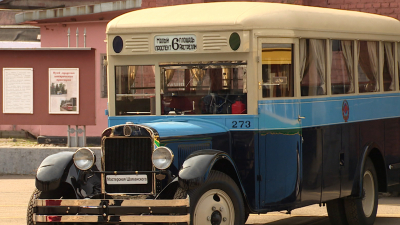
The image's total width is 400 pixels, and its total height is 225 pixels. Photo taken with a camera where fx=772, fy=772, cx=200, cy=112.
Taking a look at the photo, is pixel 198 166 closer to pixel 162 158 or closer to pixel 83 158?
pixel 162 158

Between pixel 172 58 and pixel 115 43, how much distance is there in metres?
0.63

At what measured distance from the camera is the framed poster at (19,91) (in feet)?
49.9

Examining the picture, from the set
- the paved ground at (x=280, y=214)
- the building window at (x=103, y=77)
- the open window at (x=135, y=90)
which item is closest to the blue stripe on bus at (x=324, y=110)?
the open window at (x=135, y=90)

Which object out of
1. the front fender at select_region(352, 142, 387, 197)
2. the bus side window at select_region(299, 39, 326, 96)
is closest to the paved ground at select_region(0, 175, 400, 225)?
the front fender at select_region(352, 142, 387, 197)

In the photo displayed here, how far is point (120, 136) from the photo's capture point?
6543 mm

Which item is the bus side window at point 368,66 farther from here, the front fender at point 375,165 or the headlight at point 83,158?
the headlight at point 83,158

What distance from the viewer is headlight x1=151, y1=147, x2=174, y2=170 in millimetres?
6328

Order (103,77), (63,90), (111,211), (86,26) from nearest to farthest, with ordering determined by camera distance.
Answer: (111,211), (63,90), (103,77), (86,26)

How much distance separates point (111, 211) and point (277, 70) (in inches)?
88.9

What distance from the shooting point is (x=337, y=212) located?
29.7 feet

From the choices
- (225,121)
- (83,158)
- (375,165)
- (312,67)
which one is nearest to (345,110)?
(312,67)

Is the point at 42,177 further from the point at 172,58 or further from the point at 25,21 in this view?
the point at 25,21

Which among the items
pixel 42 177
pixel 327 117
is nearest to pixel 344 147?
pixel 327 117

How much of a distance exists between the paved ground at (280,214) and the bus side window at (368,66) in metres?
1.70
